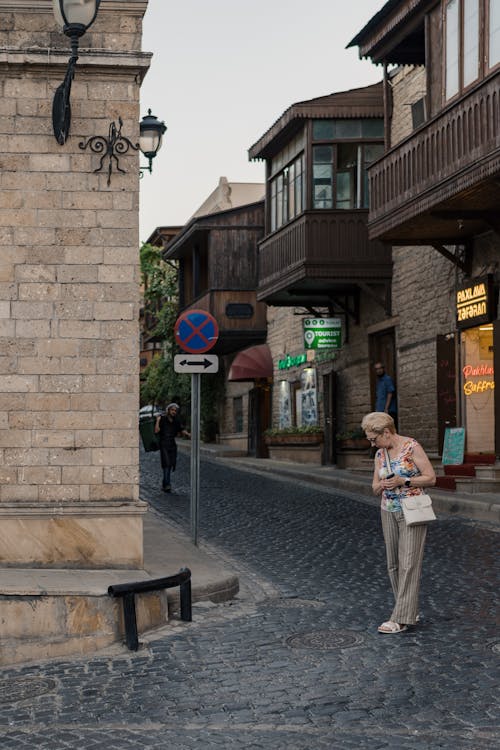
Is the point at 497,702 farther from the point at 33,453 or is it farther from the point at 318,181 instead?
the point at 318,181

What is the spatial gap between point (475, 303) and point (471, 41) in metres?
4.16

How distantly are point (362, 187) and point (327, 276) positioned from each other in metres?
2.13

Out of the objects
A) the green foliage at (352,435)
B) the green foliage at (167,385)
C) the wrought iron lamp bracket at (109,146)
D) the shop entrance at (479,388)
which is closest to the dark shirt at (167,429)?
the shop entrance at (479,388)

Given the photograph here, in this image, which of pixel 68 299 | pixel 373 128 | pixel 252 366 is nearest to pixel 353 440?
pixel 373 128

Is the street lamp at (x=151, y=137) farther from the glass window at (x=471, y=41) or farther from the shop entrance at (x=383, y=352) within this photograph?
the shop entrance at (x=383, y=352)

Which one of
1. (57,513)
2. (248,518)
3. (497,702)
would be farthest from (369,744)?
(248,518)

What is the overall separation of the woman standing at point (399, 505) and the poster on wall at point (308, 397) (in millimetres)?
21657

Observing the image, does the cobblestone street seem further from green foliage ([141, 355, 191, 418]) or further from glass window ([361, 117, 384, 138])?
green foliage ([141, 355, 191, 418])

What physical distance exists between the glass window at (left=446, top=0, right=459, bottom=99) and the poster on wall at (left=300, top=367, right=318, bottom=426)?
12480mm

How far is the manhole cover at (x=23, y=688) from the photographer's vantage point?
647 cm

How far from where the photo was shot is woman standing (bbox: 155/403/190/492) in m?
20.4

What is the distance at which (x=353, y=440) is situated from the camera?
25.5m

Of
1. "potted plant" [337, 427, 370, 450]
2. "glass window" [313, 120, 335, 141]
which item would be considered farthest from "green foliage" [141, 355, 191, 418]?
"glass window" [313, 120, 335, 141]

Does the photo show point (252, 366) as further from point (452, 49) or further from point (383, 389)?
point (452, 49)
